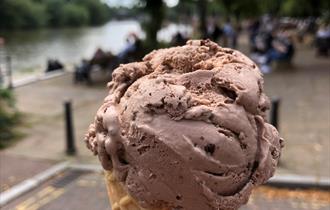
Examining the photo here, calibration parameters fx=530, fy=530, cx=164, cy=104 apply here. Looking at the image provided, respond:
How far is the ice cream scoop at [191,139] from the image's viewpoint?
3643 mm

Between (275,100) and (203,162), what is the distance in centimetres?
493

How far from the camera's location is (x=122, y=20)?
124 meters

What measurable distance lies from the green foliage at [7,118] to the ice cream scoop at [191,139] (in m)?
6.26

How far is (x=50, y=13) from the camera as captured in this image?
2744 inches

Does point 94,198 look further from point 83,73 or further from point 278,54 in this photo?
point 278,54

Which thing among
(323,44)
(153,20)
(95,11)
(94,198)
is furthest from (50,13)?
(94,198)

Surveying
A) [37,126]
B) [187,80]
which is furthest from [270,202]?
[37,126]

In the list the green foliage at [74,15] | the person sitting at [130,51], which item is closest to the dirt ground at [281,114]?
the person sitting at [130,51]

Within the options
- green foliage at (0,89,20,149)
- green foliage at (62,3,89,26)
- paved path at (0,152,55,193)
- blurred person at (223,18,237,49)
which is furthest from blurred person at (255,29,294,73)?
green foliage at (62,3,89,26)

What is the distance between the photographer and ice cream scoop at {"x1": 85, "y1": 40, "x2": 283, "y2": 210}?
3.64 metres

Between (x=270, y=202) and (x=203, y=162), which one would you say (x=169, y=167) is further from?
(x=270, y=202)

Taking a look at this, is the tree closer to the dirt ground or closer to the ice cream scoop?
the dirt ground

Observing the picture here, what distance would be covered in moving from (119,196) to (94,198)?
2.95 metres

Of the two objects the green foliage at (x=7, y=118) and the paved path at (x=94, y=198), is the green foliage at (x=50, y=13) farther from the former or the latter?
the paved path at (x=94, y=198)
